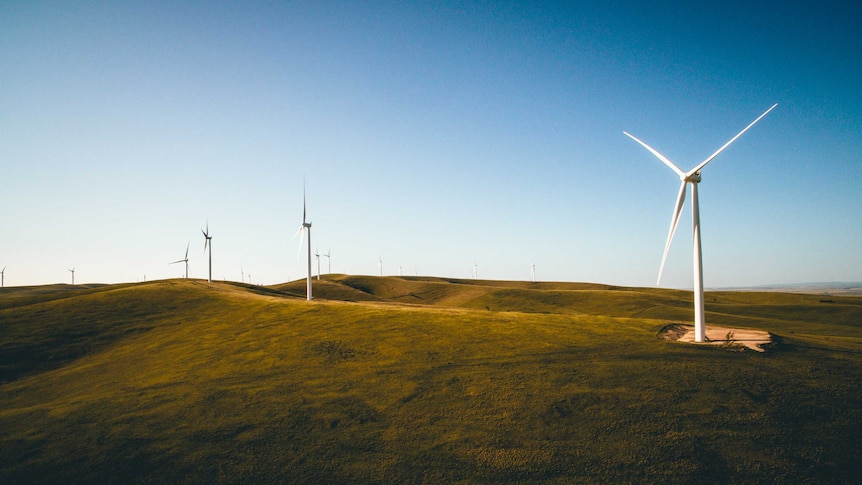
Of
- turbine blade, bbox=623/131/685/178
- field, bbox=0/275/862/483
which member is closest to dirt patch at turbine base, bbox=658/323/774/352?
Answer: field, bbox=0/275/862/483

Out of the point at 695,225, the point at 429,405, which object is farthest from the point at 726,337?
the point at 429,405

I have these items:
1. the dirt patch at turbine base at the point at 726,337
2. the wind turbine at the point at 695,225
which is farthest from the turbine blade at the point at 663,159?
the dirt patch at turbine base at the point at 726,337

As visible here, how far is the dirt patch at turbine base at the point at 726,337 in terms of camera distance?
32000mm

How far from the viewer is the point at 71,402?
96.9 ft

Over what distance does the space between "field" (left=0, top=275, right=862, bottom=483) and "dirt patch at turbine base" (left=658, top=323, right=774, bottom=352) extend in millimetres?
712

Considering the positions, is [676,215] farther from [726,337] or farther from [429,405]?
[429,405]

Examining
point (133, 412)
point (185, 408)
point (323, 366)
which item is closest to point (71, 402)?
point (133, 412)

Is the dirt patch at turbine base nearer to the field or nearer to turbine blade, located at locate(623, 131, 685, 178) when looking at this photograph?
the field

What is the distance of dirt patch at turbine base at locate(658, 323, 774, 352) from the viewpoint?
32.0 meters

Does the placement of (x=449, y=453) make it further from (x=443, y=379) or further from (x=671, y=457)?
(x=671, y=457)

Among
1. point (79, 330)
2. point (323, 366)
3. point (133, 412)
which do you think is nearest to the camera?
point (133, 412)

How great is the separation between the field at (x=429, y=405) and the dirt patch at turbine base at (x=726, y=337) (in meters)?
0.71

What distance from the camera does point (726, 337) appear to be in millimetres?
33938

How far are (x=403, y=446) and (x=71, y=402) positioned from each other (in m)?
24.1
